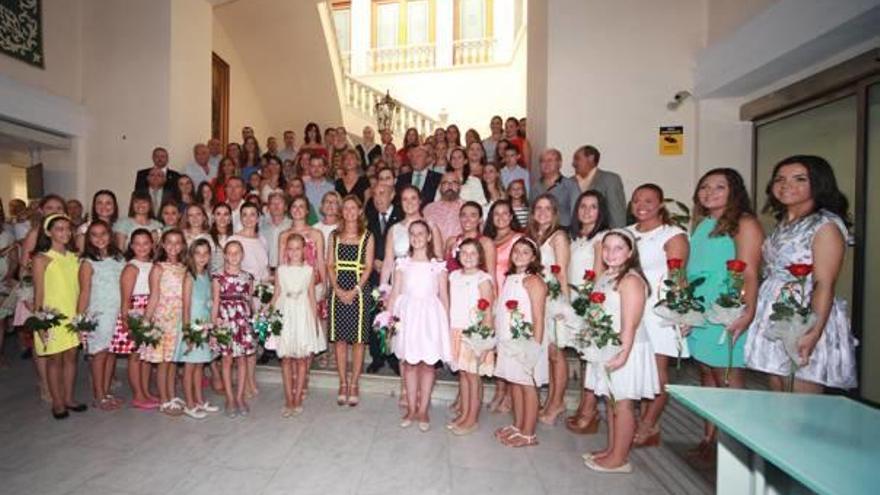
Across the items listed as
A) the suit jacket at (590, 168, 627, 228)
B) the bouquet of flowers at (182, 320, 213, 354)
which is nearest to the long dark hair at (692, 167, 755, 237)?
the suit jacket at (590, 168, 627, 228)

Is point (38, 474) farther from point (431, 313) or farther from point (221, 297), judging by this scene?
point (431, 313)

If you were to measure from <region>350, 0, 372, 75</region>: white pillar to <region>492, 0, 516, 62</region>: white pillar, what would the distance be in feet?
13.3

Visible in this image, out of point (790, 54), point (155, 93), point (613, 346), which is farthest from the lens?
point (155, 93)

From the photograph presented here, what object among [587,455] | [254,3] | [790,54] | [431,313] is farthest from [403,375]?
[254,3]

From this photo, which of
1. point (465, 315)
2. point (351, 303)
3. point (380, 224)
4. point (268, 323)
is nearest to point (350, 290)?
point (351, 303)

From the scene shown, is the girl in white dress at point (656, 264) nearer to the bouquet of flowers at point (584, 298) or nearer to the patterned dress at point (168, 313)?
the bouquet of flowers at point (584, 298)

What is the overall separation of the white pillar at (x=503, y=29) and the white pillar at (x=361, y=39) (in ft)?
13.3

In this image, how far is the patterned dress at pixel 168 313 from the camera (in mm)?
3562

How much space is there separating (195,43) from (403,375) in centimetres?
627

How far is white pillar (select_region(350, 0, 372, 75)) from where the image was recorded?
14.5 meters

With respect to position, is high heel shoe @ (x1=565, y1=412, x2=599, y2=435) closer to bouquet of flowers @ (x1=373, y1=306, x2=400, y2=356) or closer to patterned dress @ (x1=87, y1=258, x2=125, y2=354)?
bouquet of flowers @ (x1=373, y1=306, x2=400, y2=356)

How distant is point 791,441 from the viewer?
127 centimetres

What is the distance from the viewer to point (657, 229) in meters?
2.98

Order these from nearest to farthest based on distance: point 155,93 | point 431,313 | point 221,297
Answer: point 431,313 < point 221,297 < point 155,93
